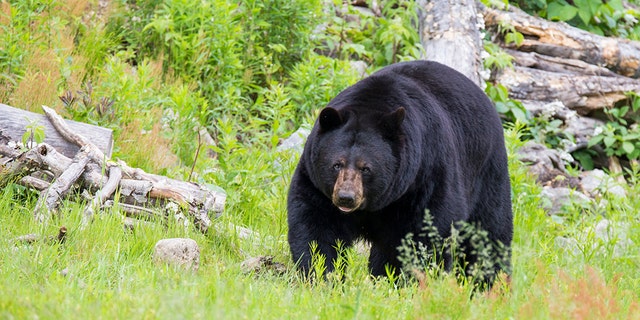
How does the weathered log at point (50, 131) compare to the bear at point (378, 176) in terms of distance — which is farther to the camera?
the weathered log at point (50, 131)

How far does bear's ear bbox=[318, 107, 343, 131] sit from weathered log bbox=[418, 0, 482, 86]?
4046 mm

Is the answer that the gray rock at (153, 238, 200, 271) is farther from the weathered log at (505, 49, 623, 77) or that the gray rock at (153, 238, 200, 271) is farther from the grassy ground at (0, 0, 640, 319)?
the weathered log at (505, 49, 623, 77)

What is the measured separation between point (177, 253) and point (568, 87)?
676 cm

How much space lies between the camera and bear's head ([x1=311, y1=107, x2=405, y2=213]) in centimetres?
491

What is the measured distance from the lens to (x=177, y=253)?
4859 mm

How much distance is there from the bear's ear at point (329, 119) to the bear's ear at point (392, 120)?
0.80 feet

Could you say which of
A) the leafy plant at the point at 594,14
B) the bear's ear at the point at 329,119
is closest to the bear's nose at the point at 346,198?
the bear's ear at the point at 329,119

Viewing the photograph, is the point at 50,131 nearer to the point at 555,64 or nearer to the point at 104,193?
the point at 104,193

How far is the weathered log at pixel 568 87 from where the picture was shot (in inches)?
400

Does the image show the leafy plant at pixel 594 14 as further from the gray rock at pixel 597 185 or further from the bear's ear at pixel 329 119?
the bear's ear at pixel 329 119

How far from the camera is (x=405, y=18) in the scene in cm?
998

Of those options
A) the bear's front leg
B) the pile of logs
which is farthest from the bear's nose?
the pile of logs

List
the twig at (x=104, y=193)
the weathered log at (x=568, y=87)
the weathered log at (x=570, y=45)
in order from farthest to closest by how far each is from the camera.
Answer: the weathered log at (x=570, y=45)
the weathered log at (x=568, y=87)
the twig at (x=104, y=193)

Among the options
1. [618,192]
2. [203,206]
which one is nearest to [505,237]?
[203,206]
